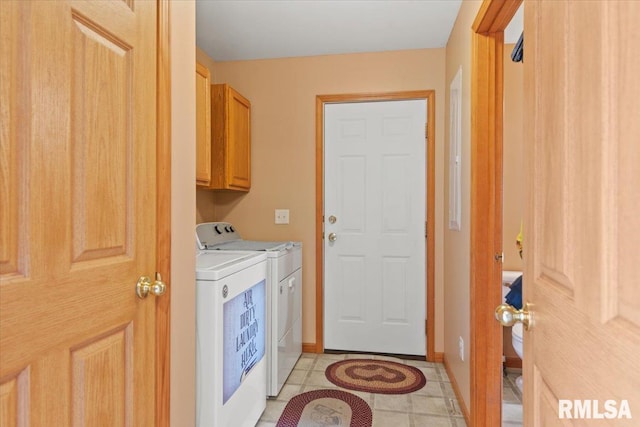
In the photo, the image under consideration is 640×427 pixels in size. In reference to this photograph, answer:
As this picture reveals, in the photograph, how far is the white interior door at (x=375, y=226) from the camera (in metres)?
2.91

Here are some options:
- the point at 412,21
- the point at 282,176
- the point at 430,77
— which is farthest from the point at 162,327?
the point at 430,77

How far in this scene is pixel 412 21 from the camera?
243 centimetres

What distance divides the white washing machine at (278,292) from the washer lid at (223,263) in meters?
0.18

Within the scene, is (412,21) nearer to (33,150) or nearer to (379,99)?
(379,99)

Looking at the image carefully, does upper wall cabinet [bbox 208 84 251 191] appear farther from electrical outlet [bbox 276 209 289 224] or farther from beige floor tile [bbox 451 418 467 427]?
beige floor tile [bbox 451 418 467 427]

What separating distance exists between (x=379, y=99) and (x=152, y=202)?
2206mm

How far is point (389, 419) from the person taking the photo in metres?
2.05

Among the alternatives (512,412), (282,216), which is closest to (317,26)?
(282,216)

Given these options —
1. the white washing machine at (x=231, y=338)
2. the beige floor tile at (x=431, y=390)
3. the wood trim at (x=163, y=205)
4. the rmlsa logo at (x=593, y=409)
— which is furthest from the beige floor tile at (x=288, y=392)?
the rmlsa logo at (x=593, y=409)

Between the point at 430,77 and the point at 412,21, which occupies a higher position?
the point at 412,21

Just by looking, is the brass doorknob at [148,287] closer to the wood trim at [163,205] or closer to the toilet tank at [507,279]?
the wood trim at [163,205]

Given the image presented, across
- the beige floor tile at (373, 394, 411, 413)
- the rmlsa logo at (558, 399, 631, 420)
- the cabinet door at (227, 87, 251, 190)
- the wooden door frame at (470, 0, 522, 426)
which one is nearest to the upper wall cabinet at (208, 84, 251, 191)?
the cabinet door at (227, 87, 251, 190)

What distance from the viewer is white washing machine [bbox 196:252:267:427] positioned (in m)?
1.50

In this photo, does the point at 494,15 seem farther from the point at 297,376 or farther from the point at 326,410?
the point at 297,376
